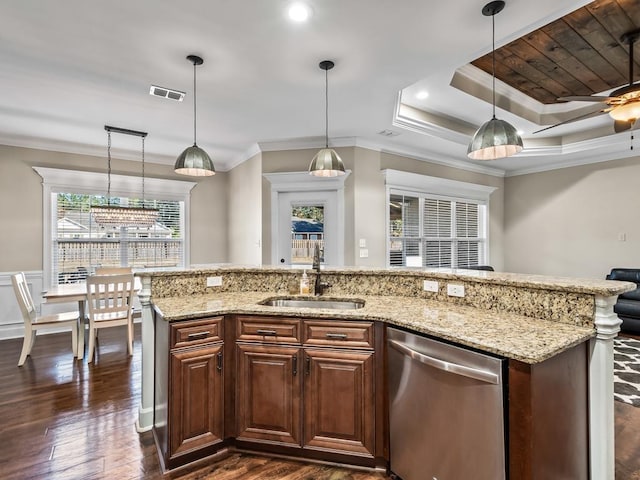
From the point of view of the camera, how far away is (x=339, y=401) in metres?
1.96

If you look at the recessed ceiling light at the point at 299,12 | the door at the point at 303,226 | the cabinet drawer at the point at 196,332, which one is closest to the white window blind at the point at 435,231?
the door at the point at 303,226

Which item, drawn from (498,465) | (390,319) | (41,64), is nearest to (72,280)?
(41,64)

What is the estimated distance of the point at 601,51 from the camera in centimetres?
304

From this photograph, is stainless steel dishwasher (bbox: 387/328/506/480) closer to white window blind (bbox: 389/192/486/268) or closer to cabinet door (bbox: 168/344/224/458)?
cabinet door (bbox: 168/344/224/458)

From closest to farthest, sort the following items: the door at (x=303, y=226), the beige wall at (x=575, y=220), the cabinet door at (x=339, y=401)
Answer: the cabinet door at (x=339, y=401), the door at (x=303, y=226), the beige wall at (x=575, y=220)

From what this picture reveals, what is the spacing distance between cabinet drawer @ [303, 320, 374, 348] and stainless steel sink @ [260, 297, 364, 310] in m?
0.50

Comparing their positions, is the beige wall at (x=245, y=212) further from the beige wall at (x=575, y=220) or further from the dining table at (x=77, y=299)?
the beige wall at (x=575, y=220)

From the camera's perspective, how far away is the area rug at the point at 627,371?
2.82 meters

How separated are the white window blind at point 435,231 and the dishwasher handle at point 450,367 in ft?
10.9

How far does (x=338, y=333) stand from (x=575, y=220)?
568cm

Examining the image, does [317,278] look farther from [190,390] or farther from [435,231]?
→ [435,231]

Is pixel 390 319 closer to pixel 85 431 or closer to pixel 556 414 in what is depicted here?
pixel 556 414

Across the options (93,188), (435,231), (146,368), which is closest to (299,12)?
(146,368)

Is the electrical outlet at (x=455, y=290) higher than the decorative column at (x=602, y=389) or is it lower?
higher
